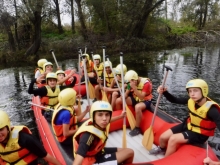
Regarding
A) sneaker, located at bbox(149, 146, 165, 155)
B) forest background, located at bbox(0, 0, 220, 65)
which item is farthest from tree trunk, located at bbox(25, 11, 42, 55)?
sneaker, located at bbox(149, 146, 165, 155)

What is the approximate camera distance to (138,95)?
13.7 feet

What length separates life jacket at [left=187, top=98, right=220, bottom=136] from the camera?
2.91 m

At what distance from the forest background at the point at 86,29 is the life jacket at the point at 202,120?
14.3m

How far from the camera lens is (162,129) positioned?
→ 376 cm

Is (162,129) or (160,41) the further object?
(160,41)

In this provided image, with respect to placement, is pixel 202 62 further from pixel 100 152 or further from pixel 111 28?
pixel 100 152

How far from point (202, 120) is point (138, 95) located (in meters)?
1.41

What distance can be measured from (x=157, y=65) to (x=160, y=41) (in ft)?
27.8

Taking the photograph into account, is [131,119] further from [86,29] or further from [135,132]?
[86,29]

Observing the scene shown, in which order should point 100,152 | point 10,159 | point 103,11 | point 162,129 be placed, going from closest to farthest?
point 10,159 < point 100,152 < point 162,129 < point 103,11

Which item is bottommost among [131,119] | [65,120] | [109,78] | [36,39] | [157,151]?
[157,151]

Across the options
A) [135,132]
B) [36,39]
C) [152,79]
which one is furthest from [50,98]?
[36,39]

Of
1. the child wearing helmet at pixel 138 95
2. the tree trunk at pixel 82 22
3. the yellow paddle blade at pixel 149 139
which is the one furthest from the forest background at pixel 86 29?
the yellow paddle blade at pixel 149 139

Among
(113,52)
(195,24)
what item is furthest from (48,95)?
(195,24)
